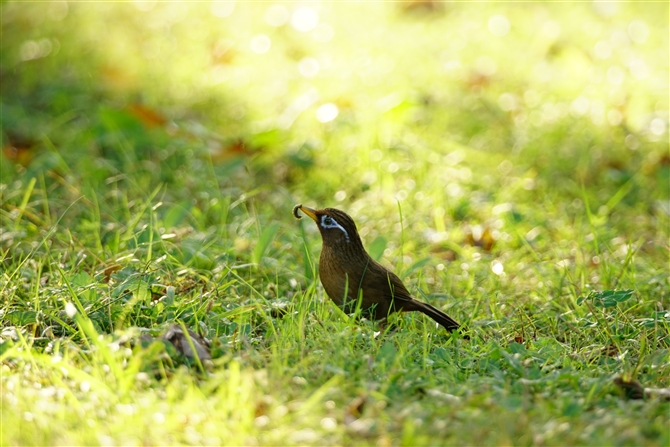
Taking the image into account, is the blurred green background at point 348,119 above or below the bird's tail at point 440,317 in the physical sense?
above

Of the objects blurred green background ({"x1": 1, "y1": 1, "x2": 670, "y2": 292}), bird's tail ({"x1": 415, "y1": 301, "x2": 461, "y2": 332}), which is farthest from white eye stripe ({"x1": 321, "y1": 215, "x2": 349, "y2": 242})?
bird's tail ({"x1": 415, "y1": 301, "x2": 461, "y2": 332})

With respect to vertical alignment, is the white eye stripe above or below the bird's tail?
above

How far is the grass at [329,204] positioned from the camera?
9.36ft

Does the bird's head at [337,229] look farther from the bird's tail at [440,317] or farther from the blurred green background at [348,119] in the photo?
the bird's tail at [440,317]

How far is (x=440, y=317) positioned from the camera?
12.4ft

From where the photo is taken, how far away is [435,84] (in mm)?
7070

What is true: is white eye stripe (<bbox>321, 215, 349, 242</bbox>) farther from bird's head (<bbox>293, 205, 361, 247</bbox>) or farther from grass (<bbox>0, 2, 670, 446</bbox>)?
grass (<bbox>0, 2, 670, 446</bbox>)

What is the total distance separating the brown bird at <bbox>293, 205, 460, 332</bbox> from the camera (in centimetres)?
388

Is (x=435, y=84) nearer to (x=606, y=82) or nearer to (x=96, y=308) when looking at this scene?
(x=606, y=82)

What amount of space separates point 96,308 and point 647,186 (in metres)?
3.85

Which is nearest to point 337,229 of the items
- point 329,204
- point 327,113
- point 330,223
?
point 330,223

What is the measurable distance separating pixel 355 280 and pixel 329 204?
152cm

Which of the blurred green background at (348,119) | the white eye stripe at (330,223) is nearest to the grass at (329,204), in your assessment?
the blurred green background at (348,119)

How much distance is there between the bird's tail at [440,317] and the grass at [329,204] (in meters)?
0.12
